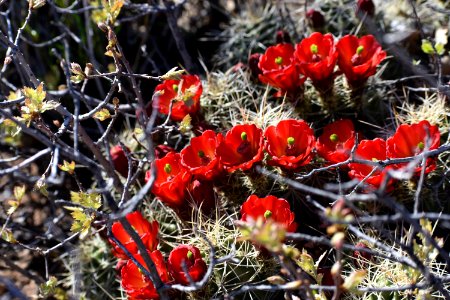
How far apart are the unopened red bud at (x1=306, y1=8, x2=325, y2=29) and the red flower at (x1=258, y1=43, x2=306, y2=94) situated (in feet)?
1.17

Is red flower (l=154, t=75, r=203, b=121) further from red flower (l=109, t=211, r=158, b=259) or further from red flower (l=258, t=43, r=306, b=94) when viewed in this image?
red flower (l=109, t=211, r=158, b=259)

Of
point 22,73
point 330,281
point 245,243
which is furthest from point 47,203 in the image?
point 330,281

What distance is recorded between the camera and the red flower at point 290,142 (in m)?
1.83

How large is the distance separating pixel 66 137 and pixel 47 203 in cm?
36

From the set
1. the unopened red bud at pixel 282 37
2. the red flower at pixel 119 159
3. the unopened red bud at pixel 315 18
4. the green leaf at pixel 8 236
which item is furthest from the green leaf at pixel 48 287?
the unopened red bud at pixel 315 18

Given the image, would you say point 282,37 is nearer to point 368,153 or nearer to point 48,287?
point 368,153

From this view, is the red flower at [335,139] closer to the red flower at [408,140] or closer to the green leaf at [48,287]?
the red flower at [408,140]

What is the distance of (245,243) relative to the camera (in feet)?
6.03

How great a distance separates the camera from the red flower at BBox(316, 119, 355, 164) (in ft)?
6.19

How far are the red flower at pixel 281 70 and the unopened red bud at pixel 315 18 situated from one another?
1.17 ft

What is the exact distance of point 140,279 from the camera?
1.77 metres

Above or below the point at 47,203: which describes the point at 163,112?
Answer: above

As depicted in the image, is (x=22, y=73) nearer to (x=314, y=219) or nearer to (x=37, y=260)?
(x=37, y=260)

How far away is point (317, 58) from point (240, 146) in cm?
47
